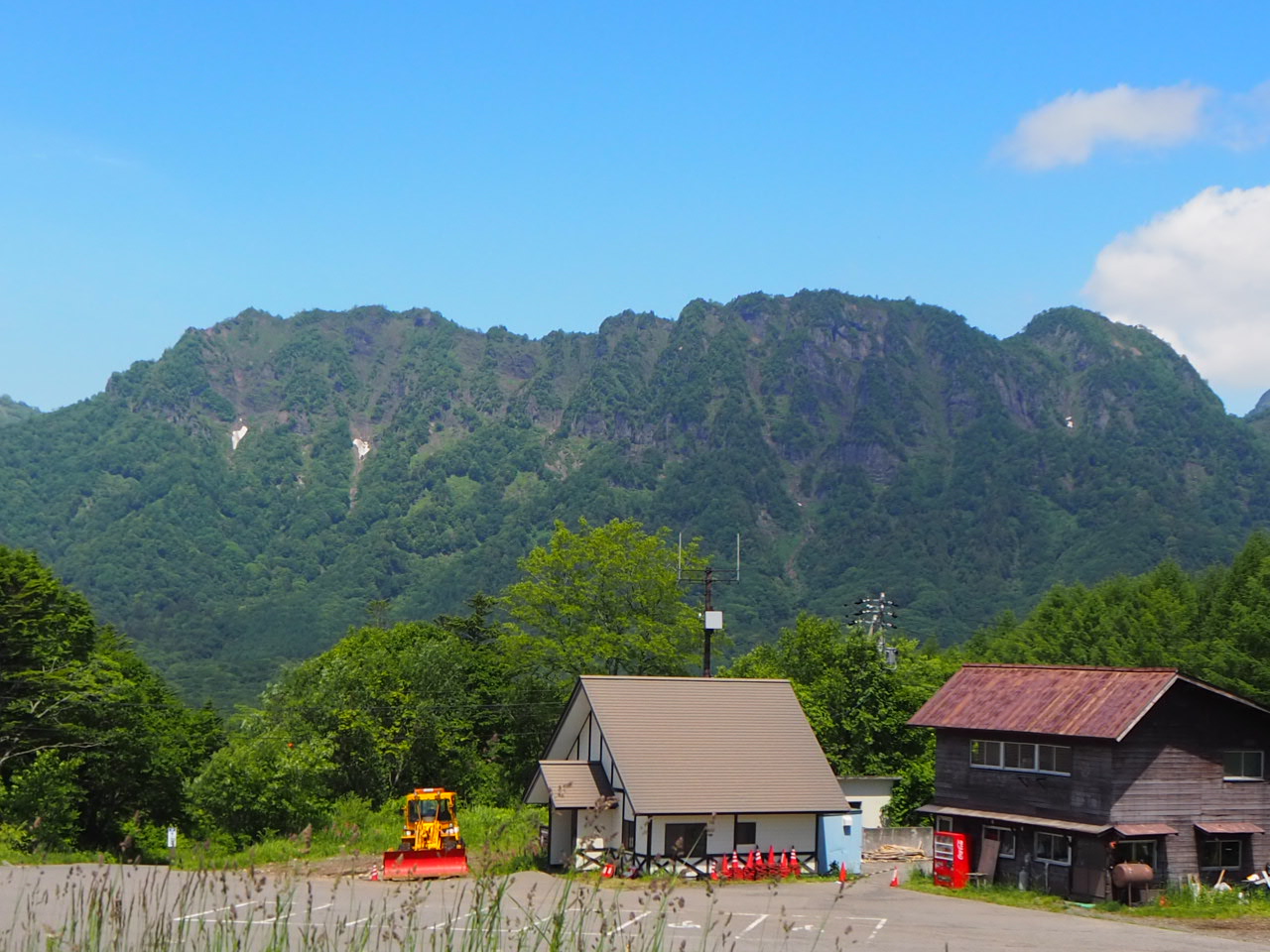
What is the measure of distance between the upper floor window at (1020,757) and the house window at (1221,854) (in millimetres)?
3804

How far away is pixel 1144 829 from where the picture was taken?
32.8m

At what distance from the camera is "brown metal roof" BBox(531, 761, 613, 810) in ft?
125

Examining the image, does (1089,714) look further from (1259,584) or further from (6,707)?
(1259,584)

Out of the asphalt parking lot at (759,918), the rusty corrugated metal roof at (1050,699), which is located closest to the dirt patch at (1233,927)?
the asphalt parking lot at (759,918)

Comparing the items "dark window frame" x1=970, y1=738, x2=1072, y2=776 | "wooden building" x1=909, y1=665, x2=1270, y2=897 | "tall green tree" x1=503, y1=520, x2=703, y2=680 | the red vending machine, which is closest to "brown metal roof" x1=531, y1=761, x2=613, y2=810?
the red vending machine

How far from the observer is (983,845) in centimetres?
3606

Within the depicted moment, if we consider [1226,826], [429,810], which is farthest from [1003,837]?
[429,810]

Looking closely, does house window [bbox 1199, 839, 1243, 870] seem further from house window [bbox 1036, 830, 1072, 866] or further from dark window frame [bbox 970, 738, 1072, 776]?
dark window frame [bbox 970, 738, 1072, 776]

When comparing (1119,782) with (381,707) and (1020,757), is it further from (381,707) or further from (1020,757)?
(381,707)

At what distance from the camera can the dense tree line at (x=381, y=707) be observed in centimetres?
4506

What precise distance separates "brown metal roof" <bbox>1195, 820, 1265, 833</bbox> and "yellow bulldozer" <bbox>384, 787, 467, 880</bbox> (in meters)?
18.7

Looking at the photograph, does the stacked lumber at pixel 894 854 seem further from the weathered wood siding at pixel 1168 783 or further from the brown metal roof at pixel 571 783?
the brown metal roof at pixel 571 783

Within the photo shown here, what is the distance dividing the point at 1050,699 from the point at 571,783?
13763 mm

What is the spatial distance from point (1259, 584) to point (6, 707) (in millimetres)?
71851
